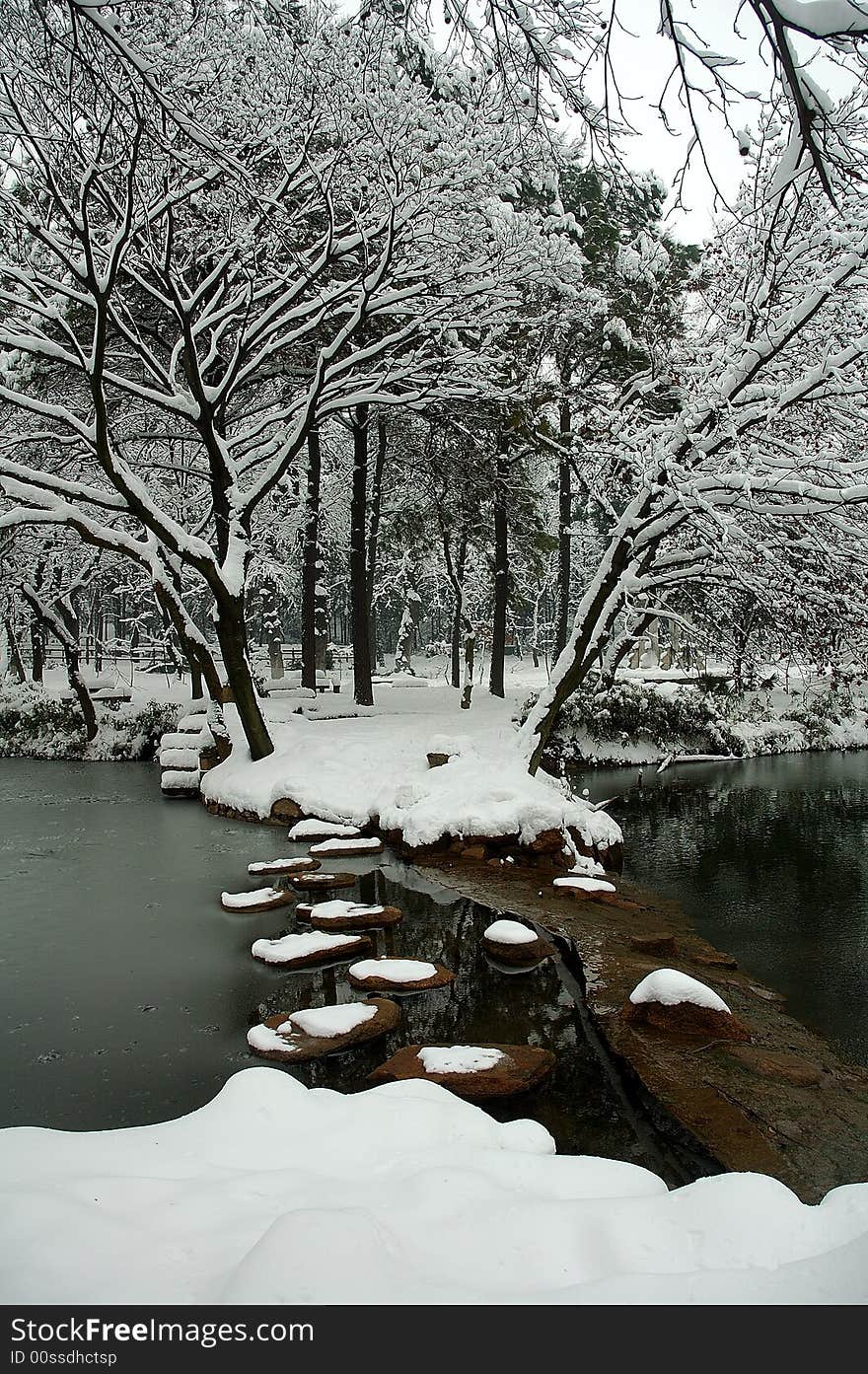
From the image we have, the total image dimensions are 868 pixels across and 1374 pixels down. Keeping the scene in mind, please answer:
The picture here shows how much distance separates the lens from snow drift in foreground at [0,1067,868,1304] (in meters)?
2.35

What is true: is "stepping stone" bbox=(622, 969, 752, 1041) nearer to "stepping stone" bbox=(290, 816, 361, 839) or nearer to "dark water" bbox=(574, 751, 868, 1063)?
"dark water" bbox=(574, 751, 868, 1063)

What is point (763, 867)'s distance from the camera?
36.9ft

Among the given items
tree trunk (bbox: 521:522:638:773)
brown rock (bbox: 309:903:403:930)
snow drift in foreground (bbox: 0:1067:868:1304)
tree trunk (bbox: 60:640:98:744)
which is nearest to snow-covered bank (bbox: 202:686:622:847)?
tree trunk (bbox: 521:522:638:773)

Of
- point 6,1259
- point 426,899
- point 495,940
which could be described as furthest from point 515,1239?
point 426,899

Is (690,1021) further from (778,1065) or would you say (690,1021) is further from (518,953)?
(518,953)

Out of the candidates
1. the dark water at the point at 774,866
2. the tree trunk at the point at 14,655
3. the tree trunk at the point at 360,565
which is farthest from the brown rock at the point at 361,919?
the tree trunk at the point at 14,655

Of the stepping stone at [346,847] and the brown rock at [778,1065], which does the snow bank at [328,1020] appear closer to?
the brown rock at [778,1065]

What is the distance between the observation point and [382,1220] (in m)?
2.86

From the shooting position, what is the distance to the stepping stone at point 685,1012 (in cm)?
546

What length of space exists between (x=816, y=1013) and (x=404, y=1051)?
3697mm

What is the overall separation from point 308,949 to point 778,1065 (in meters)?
3.73

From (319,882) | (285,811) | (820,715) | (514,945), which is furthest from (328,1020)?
(820,715)

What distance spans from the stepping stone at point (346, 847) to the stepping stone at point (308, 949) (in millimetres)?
3064
